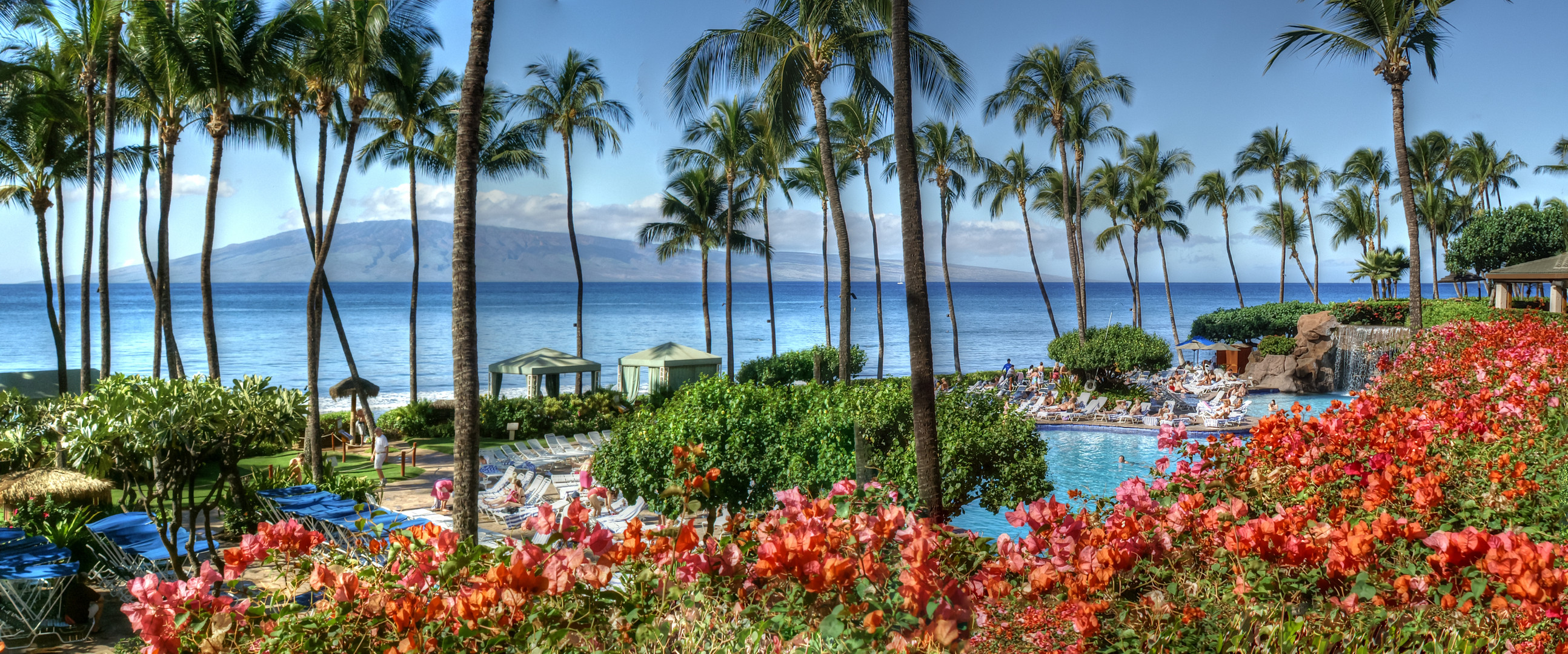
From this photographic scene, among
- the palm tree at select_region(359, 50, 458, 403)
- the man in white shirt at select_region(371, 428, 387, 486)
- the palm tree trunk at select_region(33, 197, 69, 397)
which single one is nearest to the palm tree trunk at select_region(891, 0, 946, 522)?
the man in white shirt at select_region(371, 428, 387, 486)

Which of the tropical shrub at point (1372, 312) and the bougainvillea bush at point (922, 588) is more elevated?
the tropical shrub at point (1372, 312)

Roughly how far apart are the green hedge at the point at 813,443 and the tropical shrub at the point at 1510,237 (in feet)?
91.0

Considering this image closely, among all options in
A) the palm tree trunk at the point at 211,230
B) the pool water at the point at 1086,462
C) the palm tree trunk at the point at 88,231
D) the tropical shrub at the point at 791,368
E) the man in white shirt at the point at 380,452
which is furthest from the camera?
the tropical shrub at the point at 791,368

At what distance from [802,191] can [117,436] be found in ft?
82.5

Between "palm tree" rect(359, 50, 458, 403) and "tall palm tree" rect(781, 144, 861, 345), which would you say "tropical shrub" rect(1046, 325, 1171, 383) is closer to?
"tall palm tree" rect(781, 144, 861, 345)

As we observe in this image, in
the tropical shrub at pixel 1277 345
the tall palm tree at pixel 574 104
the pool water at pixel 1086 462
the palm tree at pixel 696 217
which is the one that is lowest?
the pool water at pixel 1086 462

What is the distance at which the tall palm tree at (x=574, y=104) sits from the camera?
2420cm

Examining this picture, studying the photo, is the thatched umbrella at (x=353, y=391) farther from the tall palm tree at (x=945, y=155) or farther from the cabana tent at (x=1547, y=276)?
the cabana tent at (x=1547, y=276)

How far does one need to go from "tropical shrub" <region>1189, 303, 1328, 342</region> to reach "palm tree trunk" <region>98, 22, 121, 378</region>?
32.7 meters

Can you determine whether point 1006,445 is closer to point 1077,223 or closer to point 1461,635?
point 1461,635

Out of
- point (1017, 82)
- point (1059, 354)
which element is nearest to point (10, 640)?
point (1059, 354)

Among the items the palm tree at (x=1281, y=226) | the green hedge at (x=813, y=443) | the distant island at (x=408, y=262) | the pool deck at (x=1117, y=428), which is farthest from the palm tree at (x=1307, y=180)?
the distant island at (x=408, y=262)

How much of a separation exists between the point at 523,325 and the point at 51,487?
80402 mm

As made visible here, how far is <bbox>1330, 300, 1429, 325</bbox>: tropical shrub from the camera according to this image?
88.8ft
